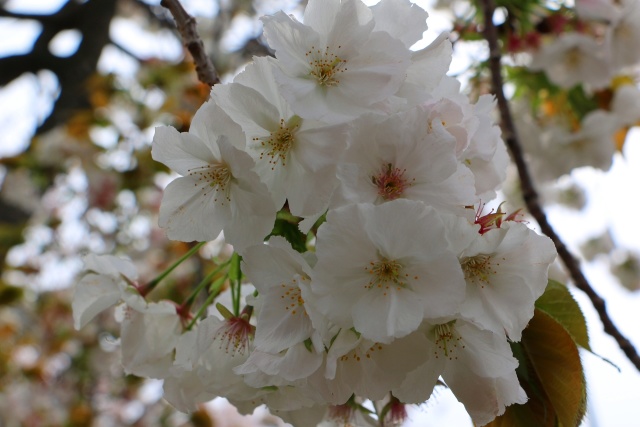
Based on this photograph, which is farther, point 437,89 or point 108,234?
point 108,234

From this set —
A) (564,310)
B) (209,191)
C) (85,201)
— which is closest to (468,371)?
(564,310)

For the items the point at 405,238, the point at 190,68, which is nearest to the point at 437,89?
the point at 405,238

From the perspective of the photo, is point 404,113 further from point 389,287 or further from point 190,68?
point 190,68

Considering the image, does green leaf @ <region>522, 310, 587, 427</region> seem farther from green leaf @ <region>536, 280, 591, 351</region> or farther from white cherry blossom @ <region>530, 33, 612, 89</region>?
white cherry blossom @ <region>530, 33, 612, 89</region>

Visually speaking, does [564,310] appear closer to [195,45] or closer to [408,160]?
[408,160]

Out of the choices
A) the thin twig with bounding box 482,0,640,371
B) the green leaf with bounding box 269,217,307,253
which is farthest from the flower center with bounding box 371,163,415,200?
the thin twig with bounding box 482,0,640,371
